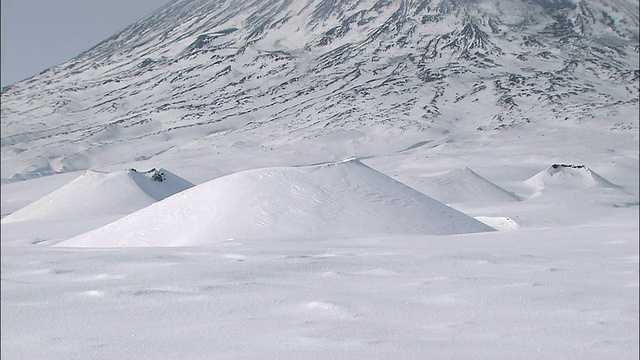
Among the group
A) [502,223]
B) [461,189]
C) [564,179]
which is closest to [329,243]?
[502,223]

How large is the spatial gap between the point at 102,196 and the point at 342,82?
A: 192 ft

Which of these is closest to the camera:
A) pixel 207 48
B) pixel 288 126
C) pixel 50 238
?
pixel 50 238

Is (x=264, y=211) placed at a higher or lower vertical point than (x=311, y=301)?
lower

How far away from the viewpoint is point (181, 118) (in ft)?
232

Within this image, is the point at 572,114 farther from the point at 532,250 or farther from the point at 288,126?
the point at 532,250

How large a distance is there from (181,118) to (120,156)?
17.1 meters

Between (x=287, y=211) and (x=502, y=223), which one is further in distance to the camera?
(x=502, y=223)

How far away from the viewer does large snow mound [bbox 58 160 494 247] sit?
7758 mm

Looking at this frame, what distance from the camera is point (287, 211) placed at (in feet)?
26.5

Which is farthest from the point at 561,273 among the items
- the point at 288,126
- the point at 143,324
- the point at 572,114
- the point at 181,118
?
the point at 181,118

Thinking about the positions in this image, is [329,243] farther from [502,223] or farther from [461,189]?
[461,189]

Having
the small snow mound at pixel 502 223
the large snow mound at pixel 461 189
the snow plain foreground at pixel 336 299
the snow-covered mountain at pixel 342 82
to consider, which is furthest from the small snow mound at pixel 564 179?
the snow plain foreground at pixel 336 299

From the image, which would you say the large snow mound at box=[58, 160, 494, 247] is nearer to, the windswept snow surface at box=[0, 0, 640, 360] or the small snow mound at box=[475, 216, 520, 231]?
the windswept snow surface at box=[0, 0, 640, 360]

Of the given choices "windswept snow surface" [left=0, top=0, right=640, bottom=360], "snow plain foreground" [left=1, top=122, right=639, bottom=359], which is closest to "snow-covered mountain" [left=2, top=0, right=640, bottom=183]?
"windswept snow surface" [left=0, top=0, right=640, bottom=360]
